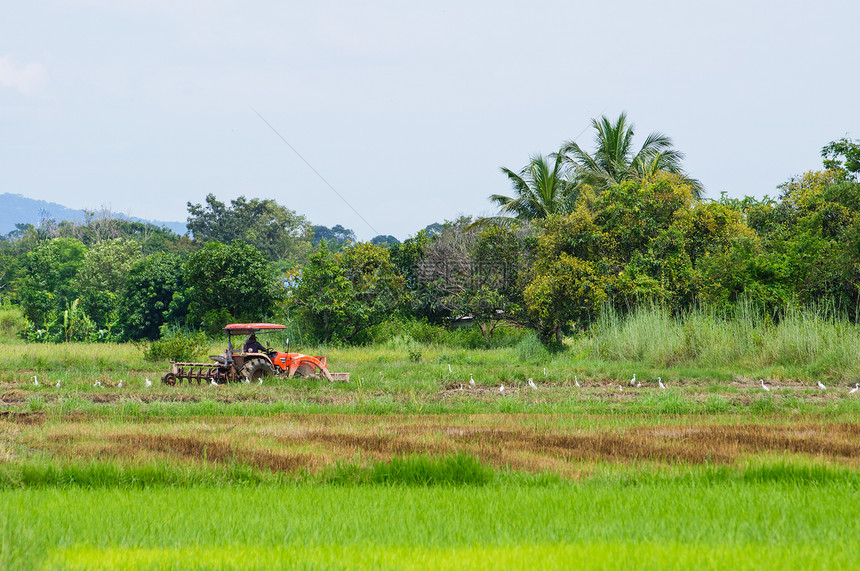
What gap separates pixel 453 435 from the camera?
1020 cm

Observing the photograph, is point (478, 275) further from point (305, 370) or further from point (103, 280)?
point (103, 280)

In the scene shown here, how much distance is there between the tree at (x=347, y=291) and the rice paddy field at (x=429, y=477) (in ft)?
53.7

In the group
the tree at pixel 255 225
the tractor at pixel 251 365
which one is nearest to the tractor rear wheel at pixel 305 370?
the tractor at pixel 251 365

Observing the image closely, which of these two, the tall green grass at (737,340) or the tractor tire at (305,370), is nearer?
the tall green grass at (737,340)

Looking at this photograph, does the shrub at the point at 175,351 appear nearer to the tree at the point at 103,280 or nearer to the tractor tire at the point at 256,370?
the tractor tire at the point at 256,370

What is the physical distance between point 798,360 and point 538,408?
9.61 metres

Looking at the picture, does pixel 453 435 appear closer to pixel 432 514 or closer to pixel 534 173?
pixel 432 514

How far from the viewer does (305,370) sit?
19078 millimetres

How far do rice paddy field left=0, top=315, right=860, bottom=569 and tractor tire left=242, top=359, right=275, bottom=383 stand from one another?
125 centimetres

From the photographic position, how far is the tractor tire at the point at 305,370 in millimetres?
19016

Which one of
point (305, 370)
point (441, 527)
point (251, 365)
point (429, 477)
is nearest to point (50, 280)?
point (305, 370)

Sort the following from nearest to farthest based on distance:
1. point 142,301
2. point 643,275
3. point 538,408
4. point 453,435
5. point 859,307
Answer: point 453,435, point 538,408, point 859,307, point 643,275, point 142,301

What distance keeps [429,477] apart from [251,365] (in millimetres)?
10505

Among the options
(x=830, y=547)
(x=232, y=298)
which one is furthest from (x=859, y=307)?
(x=232, y=298)
